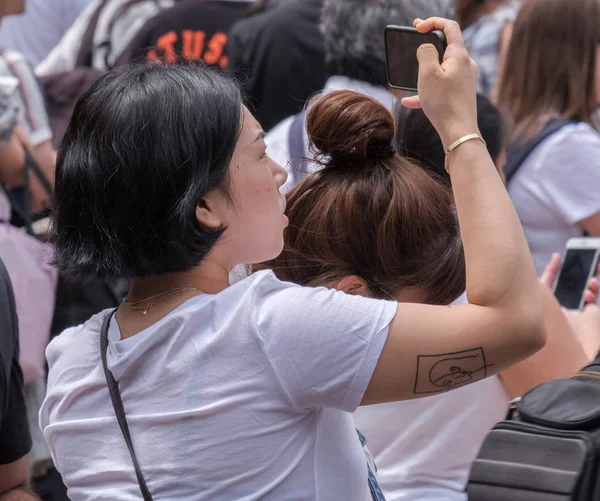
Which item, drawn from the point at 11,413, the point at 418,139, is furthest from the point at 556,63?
the point at 11,413

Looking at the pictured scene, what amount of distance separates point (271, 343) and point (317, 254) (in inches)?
21.0

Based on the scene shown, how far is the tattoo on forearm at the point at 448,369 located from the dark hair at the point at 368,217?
43cm

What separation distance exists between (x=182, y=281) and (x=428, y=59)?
52 cm

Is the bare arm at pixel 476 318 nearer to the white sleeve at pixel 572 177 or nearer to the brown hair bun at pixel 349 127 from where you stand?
the brown hair bun at pixel 349 127

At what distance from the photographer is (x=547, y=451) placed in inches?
61.2

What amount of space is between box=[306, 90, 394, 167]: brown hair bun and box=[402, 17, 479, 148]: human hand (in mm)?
316

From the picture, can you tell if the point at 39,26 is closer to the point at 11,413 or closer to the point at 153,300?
the point at 11,413

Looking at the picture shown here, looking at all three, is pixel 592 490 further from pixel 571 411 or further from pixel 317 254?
pixel 317 254

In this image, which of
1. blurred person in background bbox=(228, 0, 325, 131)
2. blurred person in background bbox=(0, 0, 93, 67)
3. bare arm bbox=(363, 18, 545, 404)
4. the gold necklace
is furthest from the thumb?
blurred person in background bbox=(0, 0, 93, 67)

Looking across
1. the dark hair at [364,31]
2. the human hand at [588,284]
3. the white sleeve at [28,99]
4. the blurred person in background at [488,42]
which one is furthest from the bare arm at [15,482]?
the blurred person in background at [488,42]

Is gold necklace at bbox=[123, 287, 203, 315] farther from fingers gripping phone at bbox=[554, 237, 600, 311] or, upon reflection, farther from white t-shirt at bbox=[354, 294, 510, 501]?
fingers gripping phone at bbox=[554, 237, 600, 311]

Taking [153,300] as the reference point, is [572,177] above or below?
below

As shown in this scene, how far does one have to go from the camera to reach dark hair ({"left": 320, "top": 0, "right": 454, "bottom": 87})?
3.26 m

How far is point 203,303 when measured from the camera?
57.6 inches
